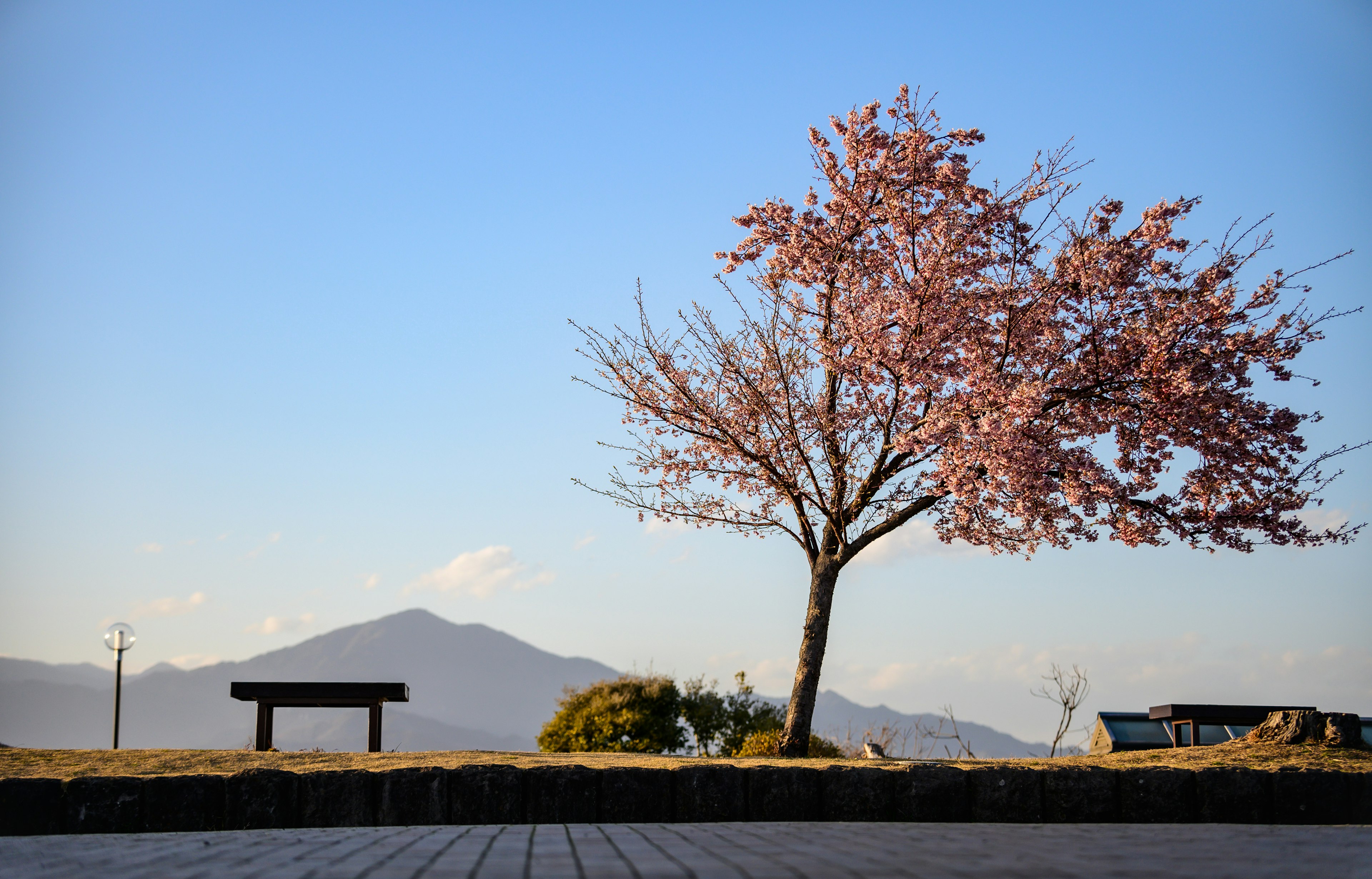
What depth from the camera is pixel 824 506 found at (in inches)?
507

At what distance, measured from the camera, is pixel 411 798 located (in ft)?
21.9

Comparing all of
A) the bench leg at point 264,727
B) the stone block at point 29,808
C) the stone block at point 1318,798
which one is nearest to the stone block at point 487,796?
the stone block at point 29,808

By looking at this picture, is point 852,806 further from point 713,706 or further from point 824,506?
point 713,706

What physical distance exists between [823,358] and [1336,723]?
6903mm

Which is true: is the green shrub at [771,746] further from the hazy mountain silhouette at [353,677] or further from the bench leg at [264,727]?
the hazy mountain silhouette at [353,677]

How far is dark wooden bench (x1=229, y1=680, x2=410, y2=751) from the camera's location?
12008mm

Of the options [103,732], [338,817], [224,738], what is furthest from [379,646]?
[338,817]

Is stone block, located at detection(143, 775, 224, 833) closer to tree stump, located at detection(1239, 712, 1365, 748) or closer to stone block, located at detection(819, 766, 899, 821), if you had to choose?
stone block, located at detection(819, 766, 899, 821)

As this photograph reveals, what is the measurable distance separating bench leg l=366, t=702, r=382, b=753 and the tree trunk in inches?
185

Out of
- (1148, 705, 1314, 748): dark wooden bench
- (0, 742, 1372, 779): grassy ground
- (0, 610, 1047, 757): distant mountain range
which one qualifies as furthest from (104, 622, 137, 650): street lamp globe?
(0, 610, 1047, 757): distant mountain range

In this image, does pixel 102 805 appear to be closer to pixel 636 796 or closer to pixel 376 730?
pixel 636 796

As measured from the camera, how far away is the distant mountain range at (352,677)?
445 ft

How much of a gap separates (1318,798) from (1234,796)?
1.96 ft

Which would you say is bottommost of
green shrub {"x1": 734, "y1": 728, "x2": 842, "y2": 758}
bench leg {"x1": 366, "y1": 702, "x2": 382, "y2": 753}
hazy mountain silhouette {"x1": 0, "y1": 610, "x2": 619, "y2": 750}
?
hazy mountain silhouette {"x1": 0, "y1": 610, "x2": 619, "y2": 750}
